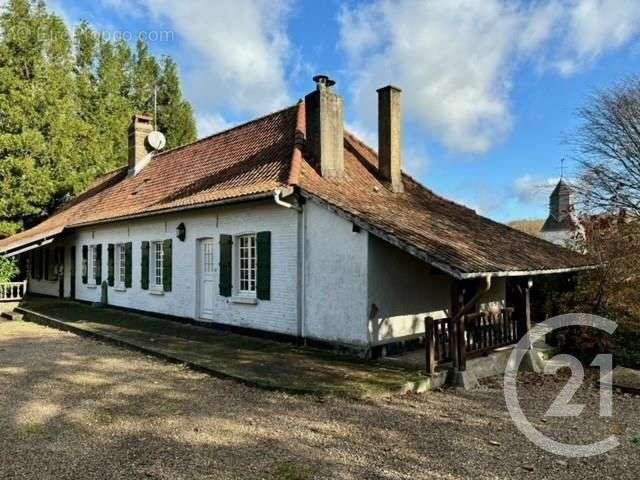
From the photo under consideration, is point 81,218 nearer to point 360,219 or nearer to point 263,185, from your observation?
point 263,185

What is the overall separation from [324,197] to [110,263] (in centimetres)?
1043

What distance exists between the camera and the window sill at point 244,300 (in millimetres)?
11258

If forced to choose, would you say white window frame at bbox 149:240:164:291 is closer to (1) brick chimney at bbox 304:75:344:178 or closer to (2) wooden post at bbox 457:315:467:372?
(1) brick chimney at bbox 304:75:344:178

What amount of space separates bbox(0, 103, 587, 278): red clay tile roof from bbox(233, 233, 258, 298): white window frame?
1163 mm

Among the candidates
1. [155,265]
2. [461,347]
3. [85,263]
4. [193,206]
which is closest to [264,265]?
[193,206]

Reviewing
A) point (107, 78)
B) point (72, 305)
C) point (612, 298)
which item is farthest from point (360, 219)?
point (107, 78)

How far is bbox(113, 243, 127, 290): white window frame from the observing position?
16.3m

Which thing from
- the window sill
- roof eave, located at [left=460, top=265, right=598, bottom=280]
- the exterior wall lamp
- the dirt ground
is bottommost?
the dirt ground

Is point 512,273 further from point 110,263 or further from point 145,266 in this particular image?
point 110,263

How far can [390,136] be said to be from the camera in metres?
12.9

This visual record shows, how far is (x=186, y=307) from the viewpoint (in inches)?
526

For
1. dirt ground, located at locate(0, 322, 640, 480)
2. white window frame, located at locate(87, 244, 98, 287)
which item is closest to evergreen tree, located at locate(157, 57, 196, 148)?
white window frame, located at locate(87, 244, 98, 287)

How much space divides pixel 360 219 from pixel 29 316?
12.2 metres

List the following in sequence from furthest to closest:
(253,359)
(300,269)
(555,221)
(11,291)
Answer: (555,221) < (11,291) < (300,269) < (253,359)
